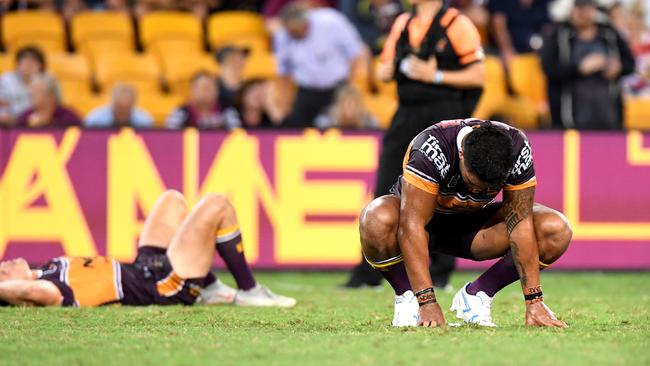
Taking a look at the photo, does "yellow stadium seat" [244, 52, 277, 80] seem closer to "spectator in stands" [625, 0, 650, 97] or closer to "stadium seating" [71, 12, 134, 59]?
"stadium seating" [71, 12, 134, 59]

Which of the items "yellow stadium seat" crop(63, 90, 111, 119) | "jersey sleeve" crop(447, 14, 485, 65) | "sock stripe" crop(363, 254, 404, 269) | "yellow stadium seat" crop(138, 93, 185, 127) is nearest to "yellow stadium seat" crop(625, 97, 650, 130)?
"yellow stadium seat" crop(138, 93, 185, 127)

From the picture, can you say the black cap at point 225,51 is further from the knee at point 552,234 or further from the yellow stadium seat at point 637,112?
the knee at point 552,234

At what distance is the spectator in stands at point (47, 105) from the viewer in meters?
12.4

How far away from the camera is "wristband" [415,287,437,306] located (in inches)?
259

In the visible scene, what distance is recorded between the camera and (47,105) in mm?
12422

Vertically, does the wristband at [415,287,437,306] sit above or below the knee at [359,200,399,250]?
below

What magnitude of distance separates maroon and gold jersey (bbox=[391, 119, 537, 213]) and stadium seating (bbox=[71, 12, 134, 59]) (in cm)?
859

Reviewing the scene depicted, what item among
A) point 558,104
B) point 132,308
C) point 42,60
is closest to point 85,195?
point 42,60

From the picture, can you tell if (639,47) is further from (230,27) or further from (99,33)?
(99,33)

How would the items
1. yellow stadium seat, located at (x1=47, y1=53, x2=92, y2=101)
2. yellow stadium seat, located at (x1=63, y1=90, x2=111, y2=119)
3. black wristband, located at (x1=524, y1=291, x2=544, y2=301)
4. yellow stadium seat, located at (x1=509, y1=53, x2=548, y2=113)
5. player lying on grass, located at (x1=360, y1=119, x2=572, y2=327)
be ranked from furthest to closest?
yellow stadium seat, located at (x1=509, y1=53, x2=548, y2=113) < yellow stadium seat, located at (x1=47, y1=53, x2=92, y2=101) < yellow stadium seat, located at (x1=63, y1=90, x2=111, y2=119) < black wristband, located at (x1=524, y1=291, x2=544, y2=301) < player lying on grass, located at (x1=360, y1=119, x2=572, y2=327)

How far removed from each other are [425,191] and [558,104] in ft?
25.1

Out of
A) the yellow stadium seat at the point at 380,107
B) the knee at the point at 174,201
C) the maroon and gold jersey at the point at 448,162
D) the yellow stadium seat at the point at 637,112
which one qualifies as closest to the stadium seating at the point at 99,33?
the yellow stadium seat at the point at 380,107

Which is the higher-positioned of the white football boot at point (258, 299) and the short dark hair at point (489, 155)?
the short dark hair at point (489, 155)

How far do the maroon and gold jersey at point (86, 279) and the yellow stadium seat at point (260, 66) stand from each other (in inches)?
273
